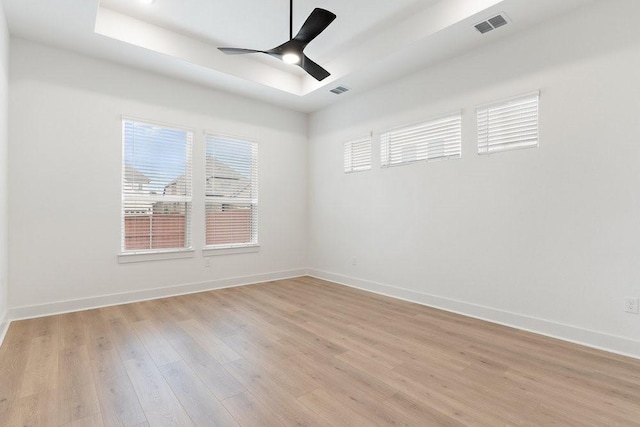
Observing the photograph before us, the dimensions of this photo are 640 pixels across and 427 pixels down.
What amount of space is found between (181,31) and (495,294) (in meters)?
4.76

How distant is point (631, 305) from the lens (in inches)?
104

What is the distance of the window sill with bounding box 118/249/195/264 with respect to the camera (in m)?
4.08

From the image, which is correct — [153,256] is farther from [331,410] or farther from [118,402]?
[331,410]

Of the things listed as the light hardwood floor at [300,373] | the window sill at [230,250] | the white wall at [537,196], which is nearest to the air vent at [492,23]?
the white wall at [537,196]

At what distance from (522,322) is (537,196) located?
1.29 m

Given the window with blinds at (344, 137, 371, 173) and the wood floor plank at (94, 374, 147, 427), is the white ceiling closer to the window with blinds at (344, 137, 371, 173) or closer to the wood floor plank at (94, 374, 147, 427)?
the window with blinds at (344, 137, 371, 173)

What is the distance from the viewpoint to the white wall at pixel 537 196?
2719 millimetres

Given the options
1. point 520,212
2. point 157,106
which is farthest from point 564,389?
point 157,106

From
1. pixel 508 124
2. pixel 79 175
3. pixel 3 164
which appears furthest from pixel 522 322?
pixel 3 164

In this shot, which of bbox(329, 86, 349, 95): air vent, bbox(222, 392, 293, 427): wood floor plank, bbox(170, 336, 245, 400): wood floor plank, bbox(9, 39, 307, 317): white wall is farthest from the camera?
bbox(329, 86, 349, 95): air vent

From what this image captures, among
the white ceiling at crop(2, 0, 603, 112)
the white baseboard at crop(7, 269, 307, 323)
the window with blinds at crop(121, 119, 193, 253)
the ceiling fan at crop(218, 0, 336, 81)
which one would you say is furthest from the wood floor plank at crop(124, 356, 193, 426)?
the white ceiling at crop(2, 0, 603, 112)

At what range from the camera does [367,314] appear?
12.1 feet

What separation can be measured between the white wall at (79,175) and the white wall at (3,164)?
175 millimetres

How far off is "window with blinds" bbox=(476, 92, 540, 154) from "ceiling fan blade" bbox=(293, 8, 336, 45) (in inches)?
79.6
